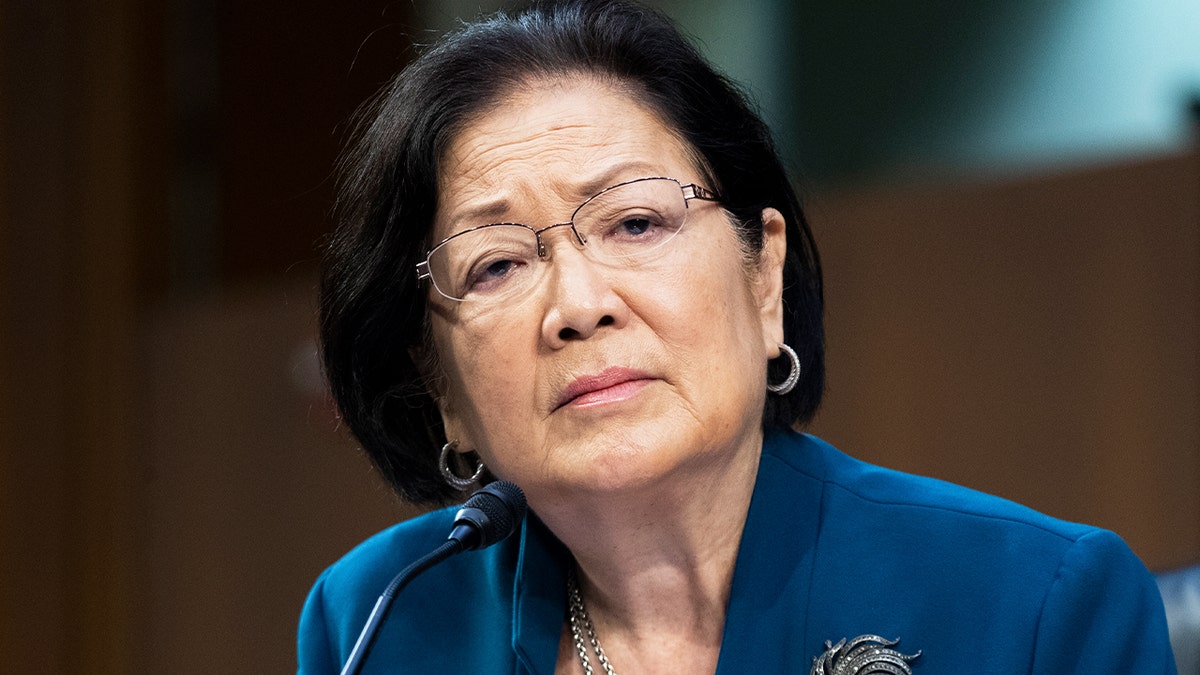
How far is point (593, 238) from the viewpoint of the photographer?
1.75m

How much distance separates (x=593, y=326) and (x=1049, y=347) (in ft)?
7.63

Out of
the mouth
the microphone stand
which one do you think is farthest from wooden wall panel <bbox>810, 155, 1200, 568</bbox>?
the microphone stand

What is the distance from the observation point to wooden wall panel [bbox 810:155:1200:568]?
11.8ft

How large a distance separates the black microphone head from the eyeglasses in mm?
283

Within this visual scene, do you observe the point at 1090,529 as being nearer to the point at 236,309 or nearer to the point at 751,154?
the point at 751,154

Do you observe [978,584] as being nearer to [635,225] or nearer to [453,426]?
[635,225]

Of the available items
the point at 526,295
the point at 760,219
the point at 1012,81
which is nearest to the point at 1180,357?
the point at 1012,81

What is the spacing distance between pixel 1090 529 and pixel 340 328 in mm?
1056

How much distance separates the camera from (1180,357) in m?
3.59

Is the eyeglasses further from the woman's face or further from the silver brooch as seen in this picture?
the silver brooch

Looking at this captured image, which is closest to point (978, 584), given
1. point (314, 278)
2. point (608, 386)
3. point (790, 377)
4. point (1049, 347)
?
point (790, 377)

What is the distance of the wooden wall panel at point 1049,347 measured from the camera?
141 inches

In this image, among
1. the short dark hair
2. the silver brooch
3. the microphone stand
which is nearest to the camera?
the microphone stand

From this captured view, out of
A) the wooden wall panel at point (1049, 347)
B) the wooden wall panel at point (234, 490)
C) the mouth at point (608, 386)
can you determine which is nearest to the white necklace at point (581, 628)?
the mouth at point (608, 386)
